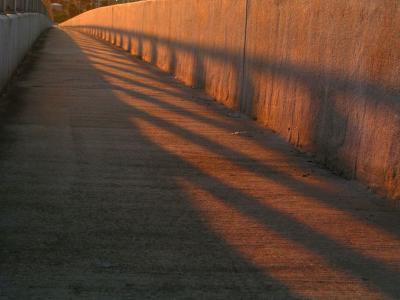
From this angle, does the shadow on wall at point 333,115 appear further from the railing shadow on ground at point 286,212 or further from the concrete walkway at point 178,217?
the railing shadow on ground at point 286,212

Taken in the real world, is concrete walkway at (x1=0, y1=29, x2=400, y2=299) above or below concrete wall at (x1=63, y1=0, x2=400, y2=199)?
below

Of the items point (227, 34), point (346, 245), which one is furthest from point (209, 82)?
point (346, 245)

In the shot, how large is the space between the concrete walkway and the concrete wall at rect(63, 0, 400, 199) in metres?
0.25

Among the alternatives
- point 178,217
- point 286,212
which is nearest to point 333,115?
point 286,212

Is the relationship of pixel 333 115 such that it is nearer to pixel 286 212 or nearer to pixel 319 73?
pixel 319 73

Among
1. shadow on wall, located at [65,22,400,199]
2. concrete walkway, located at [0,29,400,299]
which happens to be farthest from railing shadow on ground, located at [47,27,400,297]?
shadow on wall, located at [65,22,400,199]

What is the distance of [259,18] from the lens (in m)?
9.69

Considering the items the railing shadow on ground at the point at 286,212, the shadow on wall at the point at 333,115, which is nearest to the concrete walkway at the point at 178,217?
the railing shadow on ground at the point at 286,212

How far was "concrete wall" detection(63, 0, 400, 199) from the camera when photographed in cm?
604

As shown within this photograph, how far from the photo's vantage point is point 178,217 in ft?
17.9

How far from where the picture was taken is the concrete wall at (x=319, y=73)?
604 centimetres

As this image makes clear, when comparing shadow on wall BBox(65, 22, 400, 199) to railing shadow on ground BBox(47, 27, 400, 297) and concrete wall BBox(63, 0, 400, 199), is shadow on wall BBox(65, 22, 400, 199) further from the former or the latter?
railing shadow on ground BBox(47, 27, 400, 297)

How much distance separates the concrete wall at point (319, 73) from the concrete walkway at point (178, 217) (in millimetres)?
247

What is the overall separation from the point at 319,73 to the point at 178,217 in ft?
8.59
